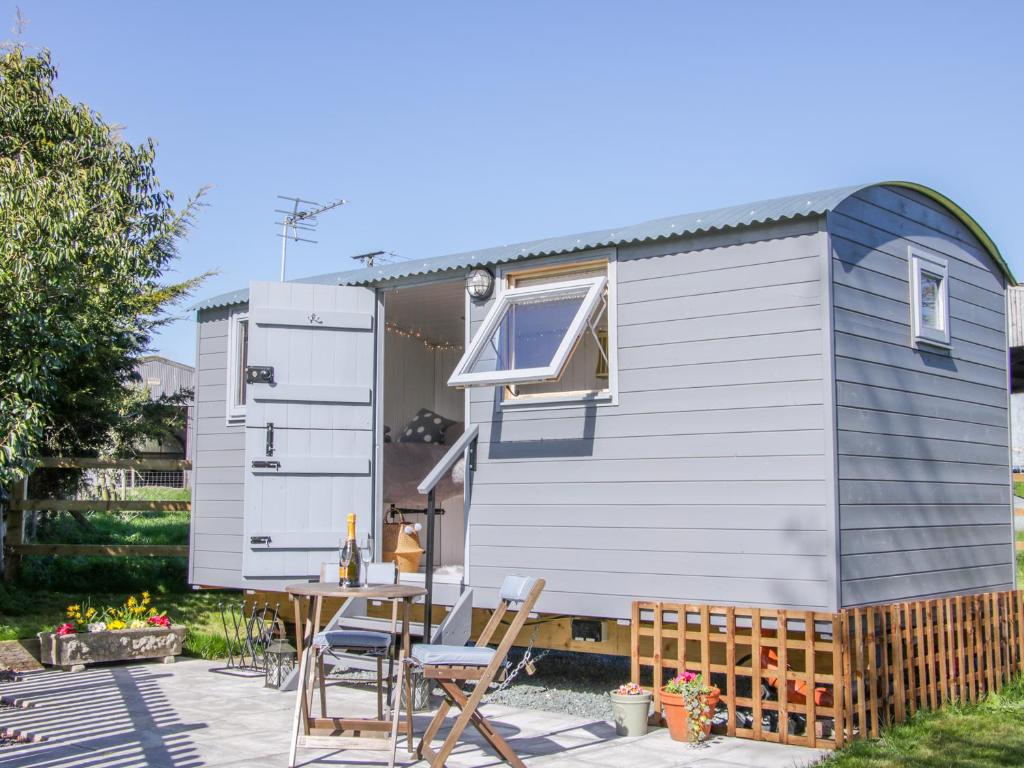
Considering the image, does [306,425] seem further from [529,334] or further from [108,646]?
[108,646]

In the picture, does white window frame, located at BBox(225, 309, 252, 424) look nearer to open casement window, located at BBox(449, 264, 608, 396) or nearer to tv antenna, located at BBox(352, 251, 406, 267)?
open casement window, located at BBox(449, 264, 608, 396)

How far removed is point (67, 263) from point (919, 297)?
5864 mm

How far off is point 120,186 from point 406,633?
6.36 metres

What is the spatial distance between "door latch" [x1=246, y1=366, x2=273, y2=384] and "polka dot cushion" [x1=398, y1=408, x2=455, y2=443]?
271cm

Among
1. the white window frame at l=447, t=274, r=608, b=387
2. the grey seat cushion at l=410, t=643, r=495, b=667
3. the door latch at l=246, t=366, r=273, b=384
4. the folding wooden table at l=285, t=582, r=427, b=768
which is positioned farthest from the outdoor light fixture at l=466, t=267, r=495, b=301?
the grey seat cushion at l=410, t=643, r=495, b=667

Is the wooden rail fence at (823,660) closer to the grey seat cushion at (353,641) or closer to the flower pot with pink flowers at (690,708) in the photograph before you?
the flower pot with pink flowers at (690,708)

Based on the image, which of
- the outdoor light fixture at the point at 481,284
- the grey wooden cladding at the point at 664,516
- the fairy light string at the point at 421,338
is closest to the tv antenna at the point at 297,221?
the fairy light string at the point at 421,338

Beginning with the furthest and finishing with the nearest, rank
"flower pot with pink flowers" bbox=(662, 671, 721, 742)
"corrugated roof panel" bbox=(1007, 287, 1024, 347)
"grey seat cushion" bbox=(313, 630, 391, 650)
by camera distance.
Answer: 1. "corrugated roof panel" bbox=(1007, 287, 1024, 347)
2. "flower pot with pink flowers" bbox=(662, 671, 721, 742)
3. "grey seat cushion" bbox=(313, 630, 391, 650)

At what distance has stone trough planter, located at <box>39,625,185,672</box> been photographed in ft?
26.9

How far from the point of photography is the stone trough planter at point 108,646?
8.20 m

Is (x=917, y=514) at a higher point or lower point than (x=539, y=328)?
lower

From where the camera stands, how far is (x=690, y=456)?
6.49 meters

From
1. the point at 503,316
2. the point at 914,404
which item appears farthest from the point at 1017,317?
the point at 503,316

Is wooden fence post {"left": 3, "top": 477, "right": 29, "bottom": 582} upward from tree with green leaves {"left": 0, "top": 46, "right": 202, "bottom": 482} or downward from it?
downward
